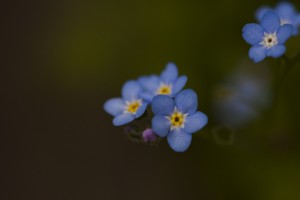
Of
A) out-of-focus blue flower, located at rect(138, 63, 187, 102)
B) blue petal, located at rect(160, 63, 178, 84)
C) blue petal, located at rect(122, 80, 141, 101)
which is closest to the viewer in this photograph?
out-of-focus blue flower, located at rect(138, 63, 187, 102)

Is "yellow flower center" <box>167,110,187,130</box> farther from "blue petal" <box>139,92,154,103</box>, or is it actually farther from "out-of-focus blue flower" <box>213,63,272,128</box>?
"out-of-focus blue flower" <box>213,63,272,128</box>

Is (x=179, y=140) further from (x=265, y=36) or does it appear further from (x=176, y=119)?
(x=265, y=36)

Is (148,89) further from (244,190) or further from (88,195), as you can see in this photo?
(88,195)

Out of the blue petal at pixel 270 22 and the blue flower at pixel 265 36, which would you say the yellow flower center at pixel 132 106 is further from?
the blue petal at pixel 270 22

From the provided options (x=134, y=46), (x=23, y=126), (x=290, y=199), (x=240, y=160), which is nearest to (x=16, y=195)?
(x=23, y=126)

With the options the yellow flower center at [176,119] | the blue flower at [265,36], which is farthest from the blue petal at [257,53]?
the yellow flower center at [176,119]

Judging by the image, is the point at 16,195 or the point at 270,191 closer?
the point at 270,191

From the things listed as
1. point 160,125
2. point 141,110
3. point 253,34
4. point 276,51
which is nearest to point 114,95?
point 141,110

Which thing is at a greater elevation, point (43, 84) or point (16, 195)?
point (43, 84)

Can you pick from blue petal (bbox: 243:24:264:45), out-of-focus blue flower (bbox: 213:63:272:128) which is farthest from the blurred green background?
blue petal (bbox: 243:24:264:45)
